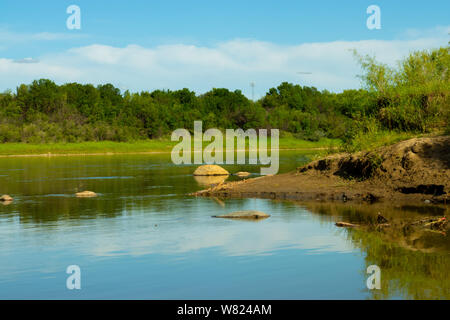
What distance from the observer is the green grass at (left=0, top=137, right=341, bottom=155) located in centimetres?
8894

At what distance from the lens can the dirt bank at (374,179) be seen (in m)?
23.8

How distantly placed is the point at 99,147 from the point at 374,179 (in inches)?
2933

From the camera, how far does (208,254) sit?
47.9 ft

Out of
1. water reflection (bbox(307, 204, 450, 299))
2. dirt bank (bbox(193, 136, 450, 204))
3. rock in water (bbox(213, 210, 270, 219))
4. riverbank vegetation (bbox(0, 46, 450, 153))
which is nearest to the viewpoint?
water reflection (bbox(307, 204, 450, 299))

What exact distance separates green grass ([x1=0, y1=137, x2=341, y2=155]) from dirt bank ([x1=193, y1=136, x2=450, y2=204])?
5995 centimetres

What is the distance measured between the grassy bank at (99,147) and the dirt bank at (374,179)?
5640cm

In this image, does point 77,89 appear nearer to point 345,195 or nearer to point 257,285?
point 345,195

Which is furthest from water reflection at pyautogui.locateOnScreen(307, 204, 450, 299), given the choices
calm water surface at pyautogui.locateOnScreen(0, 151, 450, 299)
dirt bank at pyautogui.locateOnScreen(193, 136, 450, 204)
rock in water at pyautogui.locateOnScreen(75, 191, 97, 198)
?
rock in water at pyautogui.locateOnScreen(75, 191, 97, 198)

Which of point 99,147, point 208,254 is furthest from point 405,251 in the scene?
point 99,147

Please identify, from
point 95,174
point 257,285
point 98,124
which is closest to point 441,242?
point 257,285

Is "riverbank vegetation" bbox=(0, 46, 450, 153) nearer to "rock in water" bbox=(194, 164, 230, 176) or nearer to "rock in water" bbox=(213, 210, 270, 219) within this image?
"rock in water" bbox=(194, 164, 230, 176)

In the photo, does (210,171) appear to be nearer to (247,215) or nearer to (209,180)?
(209,180)

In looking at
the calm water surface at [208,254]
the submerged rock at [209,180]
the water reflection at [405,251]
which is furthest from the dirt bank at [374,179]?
the submerged rock at [209,180]

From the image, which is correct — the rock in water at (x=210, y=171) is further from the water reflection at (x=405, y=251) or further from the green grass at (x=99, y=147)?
the green grass at (x=99, y=147)
